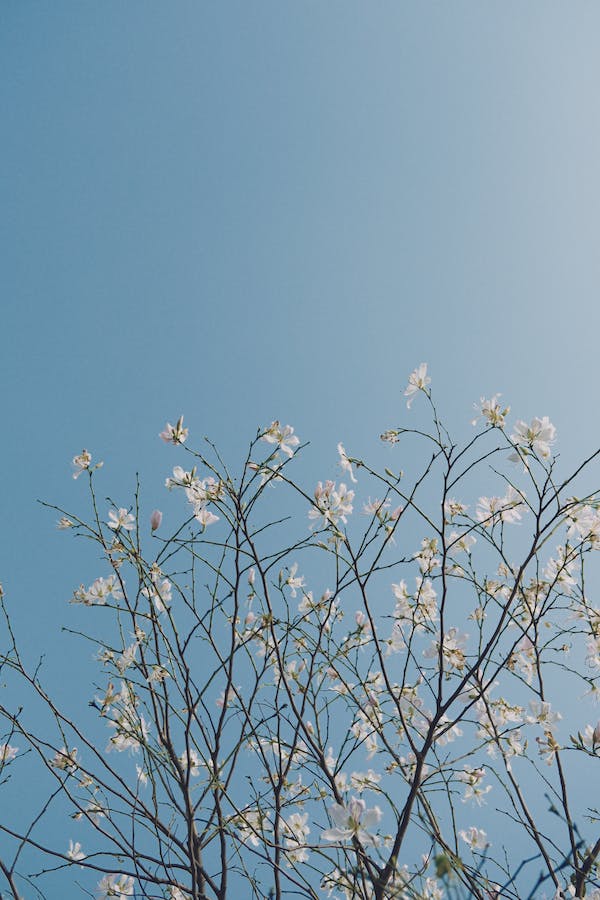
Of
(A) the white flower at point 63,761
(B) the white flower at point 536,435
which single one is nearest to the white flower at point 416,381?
(B) the white flower at point 536,435

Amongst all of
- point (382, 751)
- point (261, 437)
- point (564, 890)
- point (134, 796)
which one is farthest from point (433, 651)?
point (134, 796)

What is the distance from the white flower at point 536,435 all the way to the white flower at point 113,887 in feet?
6.10

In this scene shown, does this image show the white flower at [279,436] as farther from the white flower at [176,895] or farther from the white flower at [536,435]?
the white flower at [176,895]

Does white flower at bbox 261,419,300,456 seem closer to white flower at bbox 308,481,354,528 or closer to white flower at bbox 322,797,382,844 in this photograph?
white flower at bbox 308,481,354,528

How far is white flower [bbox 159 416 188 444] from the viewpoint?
2172 millimetres

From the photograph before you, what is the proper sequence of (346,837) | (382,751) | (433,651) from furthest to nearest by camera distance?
(382,751), (433,651), (346,837)

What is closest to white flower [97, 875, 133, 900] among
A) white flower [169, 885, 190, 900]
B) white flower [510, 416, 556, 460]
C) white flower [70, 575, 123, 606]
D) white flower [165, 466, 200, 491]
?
white flower [169, 885, 190, 900]

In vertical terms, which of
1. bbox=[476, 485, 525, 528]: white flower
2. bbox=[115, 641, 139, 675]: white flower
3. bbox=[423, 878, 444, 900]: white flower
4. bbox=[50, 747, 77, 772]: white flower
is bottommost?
bbox=[423, 878, 444, 900]: white flower

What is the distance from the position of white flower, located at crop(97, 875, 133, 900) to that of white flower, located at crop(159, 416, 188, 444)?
4.67 ft

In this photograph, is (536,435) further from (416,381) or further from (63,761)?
(63,761)

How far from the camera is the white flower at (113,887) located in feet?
6.85

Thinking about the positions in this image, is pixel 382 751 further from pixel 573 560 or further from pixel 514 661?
pixel 573 560

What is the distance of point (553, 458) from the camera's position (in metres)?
2.00

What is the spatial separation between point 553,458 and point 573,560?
47 centimetres
